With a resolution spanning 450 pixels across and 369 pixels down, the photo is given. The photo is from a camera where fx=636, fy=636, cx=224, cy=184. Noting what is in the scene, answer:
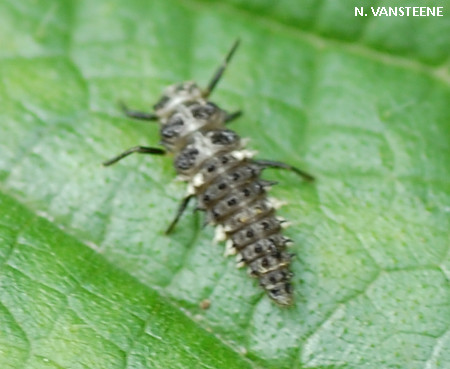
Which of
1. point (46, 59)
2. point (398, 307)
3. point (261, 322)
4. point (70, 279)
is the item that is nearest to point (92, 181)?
point (70, 279)

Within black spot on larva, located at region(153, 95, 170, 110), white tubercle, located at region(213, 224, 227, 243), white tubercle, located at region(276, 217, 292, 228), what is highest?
black spot on larva, located at region(153, 95, 170, 110)

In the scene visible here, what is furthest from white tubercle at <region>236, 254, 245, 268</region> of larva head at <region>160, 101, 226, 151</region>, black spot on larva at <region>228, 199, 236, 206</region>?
larva head at <region>160, 101, 226, 151</region>

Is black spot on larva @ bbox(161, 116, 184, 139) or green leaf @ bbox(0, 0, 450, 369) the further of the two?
black spot on larva @ bbox(161, 116, 184, 139)

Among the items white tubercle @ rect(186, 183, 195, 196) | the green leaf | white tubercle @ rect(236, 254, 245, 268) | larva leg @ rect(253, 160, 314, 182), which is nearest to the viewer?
the green leaf

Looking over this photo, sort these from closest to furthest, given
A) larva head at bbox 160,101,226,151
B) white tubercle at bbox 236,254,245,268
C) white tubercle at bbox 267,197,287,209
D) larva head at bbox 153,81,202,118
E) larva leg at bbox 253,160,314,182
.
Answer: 1. white tubercle at bbox 236,254,245,268
2. white tubercle at bbox 267,197,287,209
3. larva leg at bbox 253,160,314,182
4. larva head at bbox 160,101,226,151
5. larva head at bbox 153,81,202,118

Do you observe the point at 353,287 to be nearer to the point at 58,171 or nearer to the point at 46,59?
the point at 58,171

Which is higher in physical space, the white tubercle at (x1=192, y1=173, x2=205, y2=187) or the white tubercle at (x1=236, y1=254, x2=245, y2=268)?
the white tubercle at (x1=192, y1=173, x2=205, y2=187)

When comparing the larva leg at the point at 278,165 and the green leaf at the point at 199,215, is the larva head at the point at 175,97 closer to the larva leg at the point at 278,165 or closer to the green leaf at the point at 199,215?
the green leaf at the point at 199,215

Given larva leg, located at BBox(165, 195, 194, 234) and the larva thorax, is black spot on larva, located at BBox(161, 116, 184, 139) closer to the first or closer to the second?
the larva thorax
